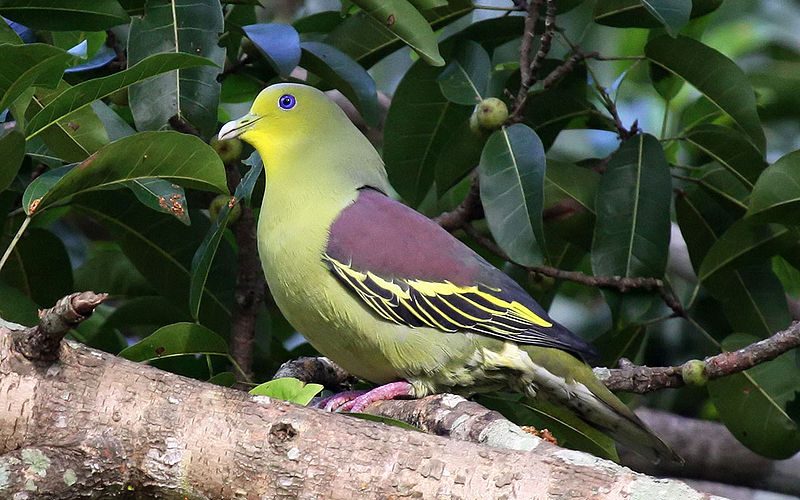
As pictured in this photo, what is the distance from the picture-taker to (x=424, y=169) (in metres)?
4.36

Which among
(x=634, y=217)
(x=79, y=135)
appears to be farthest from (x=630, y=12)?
(x=79, y=135)

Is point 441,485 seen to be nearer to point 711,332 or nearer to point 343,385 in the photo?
point 343,385

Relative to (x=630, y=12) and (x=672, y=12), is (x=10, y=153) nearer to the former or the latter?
(x=672, y=12)

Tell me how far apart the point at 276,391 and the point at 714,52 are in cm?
230

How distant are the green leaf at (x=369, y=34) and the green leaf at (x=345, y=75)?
0.29 m

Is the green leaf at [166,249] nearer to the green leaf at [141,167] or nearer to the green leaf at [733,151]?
the green leaf at [141,167]

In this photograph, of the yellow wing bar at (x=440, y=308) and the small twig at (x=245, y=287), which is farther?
the small twig at (x=245, y=287)

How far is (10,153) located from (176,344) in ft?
2.43

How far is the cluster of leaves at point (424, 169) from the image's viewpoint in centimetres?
321

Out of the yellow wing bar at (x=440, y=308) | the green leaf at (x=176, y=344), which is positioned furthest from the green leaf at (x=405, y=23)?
the green leaf at (x=176, y=344)

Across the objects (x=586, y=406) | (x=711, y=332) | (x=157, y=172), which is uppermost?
(x=157, y=172)

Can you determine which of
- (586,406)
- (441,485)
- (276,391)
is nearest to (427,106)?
(586,406)

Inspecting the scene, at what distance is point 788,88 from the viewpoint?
15.5ft

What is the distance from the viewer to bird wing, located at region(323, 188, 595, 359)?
320cm
